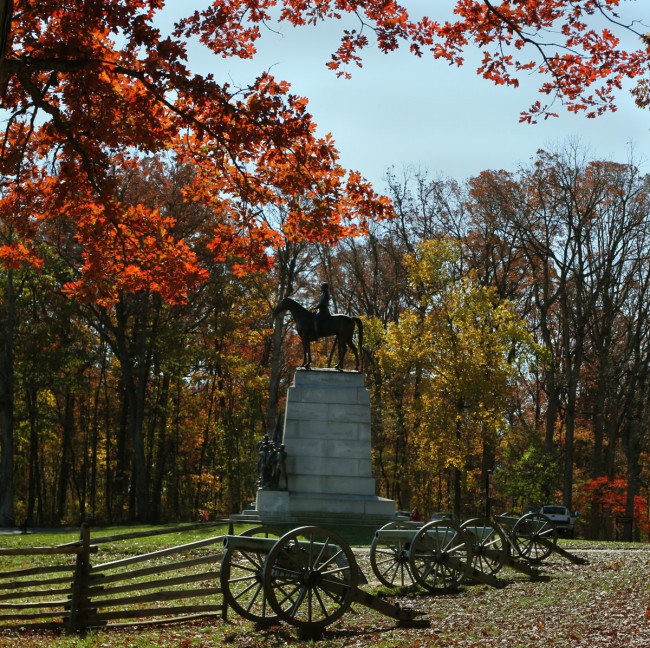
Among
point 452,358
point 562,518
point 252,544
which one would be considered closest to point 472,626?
point 252,544

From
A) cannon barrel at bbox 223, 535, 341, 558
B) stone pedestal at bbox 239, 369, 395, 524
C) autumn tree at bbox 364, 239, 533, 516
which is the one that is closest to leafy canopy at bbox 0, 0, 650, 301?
cannon barrel at bbox 223, 535, 341, 558

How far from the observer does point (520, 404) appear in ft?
161

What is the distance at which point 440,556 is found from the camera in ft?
44.7

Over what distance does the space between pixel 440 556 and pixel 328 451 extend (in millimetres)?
12028

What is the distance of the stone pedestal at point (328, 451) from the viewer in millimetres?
24469

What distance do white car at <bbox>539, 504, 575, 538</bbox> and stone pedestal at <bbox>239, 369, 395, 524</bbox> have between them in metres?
14.3

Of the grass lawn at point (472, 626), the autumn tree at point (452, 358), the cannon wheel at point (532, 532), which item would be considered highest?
the autumn tree at point (452, 358)

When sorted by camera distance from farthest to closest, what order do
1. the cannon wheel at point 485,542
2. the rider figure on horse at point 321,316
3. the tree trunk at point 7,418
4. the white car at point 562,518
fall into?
the white car at point 562,518 < the tree trunk at point 7,418 < the rider figure on horse at point 321,316 < the cannon wheel at point 485,542

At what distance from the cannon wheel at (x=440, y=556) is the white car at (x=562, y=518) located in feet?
79.3

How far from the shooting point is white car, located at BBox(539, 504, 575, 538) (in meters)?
37.5

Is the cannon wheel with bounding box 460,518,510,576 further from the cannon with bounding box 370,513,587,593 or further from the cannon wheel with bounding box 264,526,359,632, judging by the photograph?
the cannon wheel with bounding box 264,526,359,632

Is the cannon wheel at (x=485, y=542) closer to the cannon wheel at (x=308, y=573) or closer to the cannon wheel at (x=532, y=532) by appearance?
the cannon wheel at (x=532, y=532)

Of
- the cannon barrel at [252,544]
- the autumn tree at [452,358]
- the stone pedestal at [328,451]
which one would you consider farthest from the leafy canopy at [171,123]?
the autumn tree at [452,358]

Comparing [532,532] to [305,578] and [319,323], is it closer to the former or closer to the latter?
[305,578]
